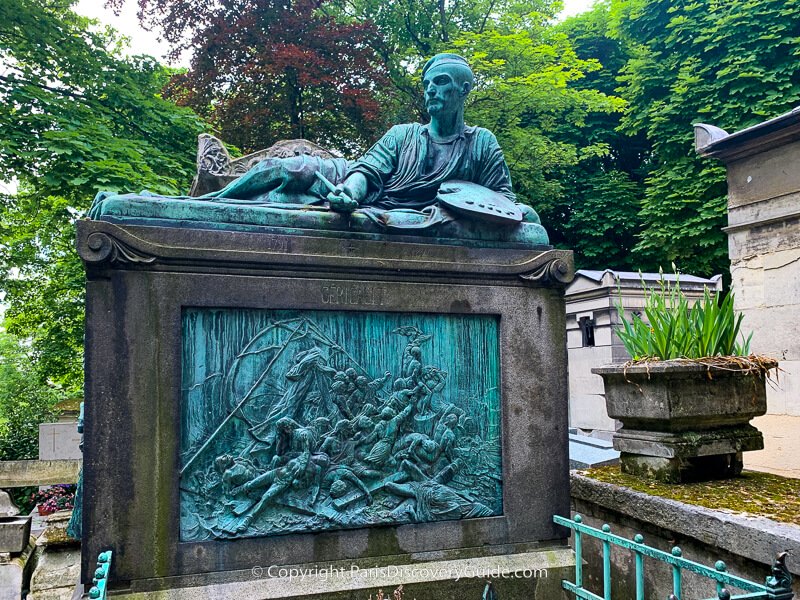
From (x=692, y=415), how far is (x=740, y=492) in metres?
0.52

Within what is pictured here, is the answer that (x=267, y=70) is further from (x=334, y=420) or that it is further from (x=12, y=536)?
(x=334, y=420)

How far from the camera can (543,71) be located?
715 inches

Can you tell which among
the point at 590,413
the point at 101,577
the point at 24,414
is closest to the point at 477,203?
the point at 101,577

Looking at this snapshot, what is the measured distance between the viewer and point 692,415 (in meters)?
3.96

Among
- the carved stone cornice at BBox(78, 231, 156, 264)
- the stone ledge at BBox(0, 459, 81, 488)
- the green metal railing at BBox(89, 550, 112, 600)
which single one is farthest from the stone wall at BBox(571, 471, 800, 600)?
the stone ledge at BBox(0, 459, 81, 488)

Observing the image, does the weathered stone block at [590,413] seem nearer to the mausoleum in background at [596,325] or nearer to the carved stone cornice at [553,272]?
the mausoleum in background at [596,325]

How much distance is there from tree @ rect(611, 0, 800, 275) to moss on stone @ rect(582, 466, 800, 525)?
51.3 ft

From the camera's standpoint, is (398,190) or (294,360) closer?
(294,360)

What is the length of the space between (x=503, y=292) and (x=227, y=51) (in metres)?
15.1

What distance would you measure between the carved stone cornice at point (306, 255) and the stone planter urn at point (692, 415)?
91cm

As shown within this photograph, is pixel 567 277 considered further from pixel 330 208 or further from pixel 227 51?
pixel 227 51

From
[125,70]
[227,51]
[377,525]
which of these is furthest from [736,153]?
[227,51]

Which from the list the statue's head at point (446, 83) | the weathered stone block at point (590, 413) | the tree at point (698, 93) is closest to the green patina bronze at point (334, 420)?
the statue's head at point (446, 83)

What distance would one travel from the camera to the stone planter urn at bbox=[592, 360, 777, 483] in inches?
157
